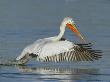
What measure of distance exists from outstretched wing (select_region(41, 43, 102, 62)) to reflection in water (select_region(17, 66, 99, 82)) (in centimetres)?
24

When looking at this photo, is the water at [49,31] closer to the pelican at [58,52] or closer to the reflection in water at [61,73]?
the reflection in water at [61,73]

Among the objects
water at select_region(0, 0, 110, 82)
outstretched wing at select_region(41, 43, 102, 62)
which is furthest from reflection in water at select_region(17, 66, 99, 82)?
outstretched wing at select_region(41, 43, 102, 62)

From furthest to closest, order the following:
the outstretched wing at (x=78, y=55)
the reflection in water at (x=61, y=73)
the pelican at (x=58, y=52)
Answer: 1. the outstretched wing at (x=78, y=55)
2. the pelican at (x=58, y=52)
3. the reflection in water at (x=61, y=73)

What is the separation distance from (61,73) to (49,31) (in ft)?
19.5

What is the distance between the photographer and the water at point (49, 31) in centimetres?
1386

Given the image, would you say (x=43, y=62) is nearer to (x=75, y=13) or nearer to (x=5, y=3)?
(x=75, y=13)

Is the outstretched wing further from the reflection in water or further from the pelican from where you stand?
the reflection in water

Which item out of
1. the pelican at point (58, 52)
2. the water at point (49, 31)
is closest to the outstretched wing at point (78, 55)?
the pelican at point (58, 52)

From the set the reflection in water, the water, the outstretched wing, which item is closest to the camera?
the reflection in water

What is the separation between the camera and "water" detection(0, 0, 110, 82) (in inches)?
546

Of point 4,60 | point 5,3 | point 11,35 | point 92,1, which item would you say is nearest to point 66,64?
point 4,60

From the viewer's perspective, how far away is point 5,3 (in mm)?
24688

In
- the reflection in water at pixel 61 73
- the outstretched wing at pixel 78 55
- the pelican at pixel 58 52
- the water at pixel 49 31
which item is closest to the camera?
the reflection in water at pixel 61 73

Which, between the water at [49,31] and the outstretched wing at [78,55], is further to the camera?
the outstretched wing at [78,55]
